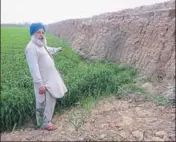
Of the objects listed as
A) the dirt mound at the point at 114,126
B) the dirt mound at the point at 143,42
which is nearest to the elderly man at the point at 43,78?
the dirt mound at the point at 114,126

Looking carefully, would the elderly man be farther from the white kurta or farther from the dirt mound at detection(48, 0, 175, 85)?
the dirt mound at detection(48, 0, 175, 85)

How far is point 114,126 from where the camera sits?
17.2 ft

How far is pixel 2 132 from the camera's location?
18.2ft

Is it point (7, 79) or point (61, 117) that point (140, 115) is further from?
point (7, 79)

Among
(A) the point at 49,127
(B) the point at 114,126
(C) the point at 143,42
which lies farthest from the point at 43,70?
(C) the point at 143,42

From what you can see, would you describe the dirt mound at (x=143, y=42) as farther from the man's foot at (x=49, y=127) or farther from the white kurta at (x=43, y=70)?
the man's foot at (x=49, y=127)

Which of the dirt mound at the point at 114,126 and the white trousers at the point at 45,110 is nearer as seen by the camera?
the dirt mound at the point at 114,126

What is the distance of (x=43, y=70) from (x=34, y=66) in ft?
0.79

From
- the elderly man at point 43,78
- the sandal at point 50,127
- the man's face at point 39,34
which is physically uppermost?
the man's face at point 39,34

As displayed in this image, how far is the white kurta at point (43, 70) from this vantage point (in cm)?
532

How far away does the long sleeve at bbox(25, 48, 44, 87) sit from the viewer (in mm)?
5266

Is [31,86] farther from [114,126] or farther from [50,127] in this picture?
[114,126]

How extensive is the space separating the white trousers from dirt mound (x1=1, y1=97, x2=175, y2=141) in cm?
17

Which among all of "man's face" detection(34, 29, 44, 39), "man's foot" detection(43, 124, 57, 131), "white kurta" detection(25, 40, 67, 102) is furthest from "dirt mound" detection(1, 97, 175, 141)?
"man's face" detection(34, 29, 44, 39)
